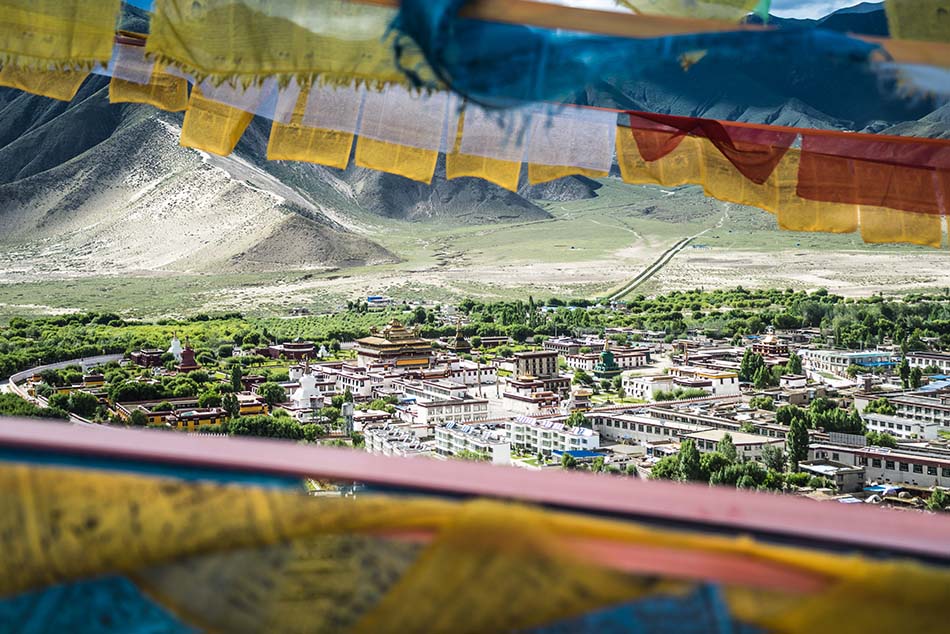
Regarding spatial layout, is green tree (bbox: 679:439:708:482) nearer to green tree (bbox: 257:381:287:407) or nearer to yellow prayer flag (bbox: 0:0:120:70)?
green tree (bbox: 257:381:287:407)

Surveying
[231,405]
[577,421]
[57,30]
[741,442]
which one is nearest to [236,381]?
[231,405]

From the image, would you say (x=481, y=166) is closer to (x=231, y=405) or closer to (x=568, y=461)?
(x=568, y=461)

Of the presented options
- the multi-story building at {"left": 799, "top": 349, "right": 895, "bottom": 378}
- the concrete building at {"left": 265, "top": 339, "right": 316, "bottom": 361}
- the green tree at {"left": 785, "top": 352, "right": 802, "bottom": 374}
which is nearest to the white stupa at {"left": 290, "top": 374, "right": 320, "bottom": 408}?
the concrete building at {"left": 265, "top": 339, "right": 316, "bottom": 361}

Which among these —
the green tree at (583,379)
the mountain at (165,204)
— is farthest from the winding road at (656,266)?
the green tree at (583,379)

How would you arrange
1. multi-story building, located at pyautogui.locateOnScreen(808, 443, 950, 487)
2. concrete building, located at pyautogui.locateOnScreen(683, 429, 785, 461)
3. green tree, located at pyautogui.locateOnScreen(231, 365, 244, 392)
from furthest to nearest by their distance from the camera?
green tree, located at pyautogui.locateOnScreen(231, 365, 244, 392) → concrete building, located at pyautogui.locateOnScreen(683, 429, 785, 461) → multi-story building, located at pyautogui.locateOnScreen(808, 443, 950, 487)

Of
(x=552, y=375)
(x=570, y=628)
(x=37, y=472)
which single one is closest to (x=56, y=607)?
(x=37, y=472)

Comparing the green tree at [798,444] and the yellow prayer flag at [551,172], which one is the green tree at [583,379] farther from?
the yellow prayer flag at [551,172]
